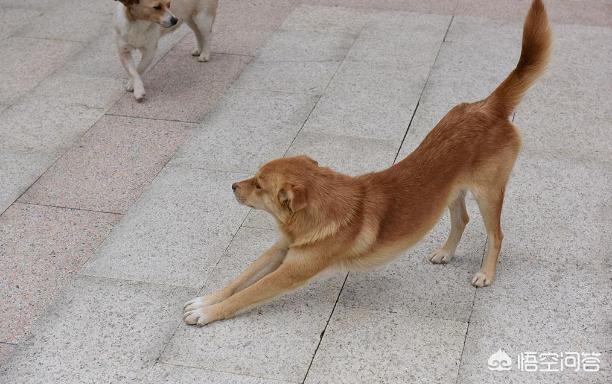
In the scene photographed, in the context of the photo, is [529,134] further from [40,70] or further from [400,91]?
[40,70]

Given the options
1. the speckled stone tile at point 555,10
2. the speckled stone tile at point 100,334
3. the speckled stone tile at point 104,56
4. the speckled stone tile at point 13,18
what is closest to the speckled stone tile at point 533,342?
the speckled stone tile at point 100,334

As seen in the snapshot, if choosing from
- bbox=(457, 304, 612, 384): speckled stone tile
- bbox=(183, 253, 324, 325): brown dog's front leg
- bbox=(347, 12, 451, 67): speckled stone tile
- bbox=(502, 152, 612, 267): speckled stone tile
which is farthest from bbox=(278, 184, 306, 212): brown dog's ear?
bbox=(347, 12, 451, 67): speckled stone tile

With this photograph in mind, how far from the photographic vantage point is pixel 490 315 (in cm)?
466

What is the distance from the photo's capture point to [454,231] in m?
5.02

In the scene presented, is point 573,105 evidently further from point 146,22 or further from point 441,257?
point 146,22

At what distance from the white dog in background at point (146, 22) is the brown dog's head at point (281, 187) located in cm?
323

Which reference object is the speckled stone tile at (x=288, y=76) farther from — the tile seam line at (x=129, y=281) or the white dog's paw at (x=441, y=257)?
the tile seam line at (x=129, y=281)

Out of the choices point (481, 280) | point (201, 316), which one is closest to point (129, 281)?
point (201, 316)

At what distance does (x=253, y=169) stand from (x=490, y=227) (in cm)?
209

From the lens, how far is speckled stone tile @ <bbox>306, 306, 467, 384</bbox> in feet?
Result: 13.9

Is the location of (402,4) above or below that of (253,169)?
below

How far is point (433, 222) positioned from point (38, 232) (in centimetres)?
269

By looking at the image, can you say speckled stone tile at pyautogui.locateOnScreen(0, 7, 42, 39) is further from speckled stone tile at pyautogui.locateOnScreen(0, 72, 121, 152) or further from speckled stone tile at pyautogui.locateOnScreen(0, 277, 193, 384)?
speckled stone tile at pyautogui.locateOnScreen(0, 277, 193, 384)

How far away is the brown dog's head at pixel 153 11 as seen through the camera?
702 cm
